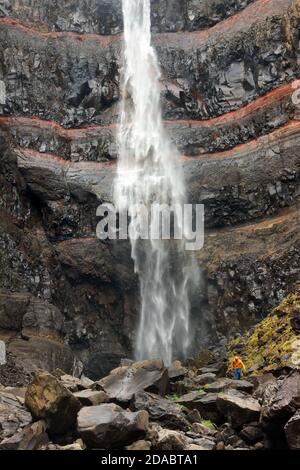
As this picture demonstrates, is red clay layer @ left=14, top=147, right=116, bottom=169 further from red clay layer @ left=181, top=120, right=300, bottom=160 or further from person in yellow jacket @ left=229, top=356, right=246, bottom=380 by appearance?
person in yellow jacket @ left=229, top=356, right=246, bottom=380

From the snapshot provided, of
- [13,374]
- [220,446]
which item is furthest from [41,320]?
[220,446]

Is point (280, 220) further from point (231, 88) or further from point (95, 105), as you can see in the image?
point (95, 105)

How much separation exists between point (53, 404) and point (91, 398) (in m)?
1.06

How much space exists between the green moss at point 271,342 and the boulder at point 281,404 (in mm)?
5586

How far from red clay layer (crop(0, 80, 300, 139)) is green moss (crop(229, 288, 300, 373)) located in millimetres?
17340

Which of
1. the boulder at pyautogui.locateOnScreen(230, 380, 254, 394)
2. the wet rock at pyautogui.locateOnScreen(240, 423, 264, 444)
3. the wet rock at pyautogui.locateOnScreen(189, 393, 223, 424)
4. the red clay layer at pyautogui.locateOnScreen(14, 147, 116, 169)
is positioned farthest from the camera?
the red clay layer at pyautogui.locateOnScreen(14, 147, 116, 169)

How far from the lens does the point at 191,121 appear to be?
127 feet

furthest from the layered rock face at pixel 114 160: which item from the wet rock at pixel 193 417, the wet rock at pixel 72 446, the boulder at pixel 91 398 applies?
the wet rock at pixel 72 446

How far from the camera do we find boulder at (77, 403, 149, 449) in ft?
29.8

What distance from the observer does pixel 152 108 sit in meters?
39.7

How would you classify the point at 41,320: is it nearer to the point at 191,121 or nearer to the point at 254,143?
the point at 254,143

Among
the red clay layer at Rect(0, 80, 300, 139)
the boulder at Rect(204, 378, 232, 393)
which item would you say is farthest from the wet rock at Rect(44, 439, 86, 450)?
the red clay layer at Rect(0, 80, 300, 139)

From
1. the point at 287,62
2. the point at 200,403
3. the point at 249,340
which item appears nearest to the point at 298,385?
the point at 200,403

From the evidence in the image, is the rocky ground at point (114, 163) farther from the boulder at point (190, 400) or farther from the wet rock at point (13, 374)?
the boulder at point (190, 400)
